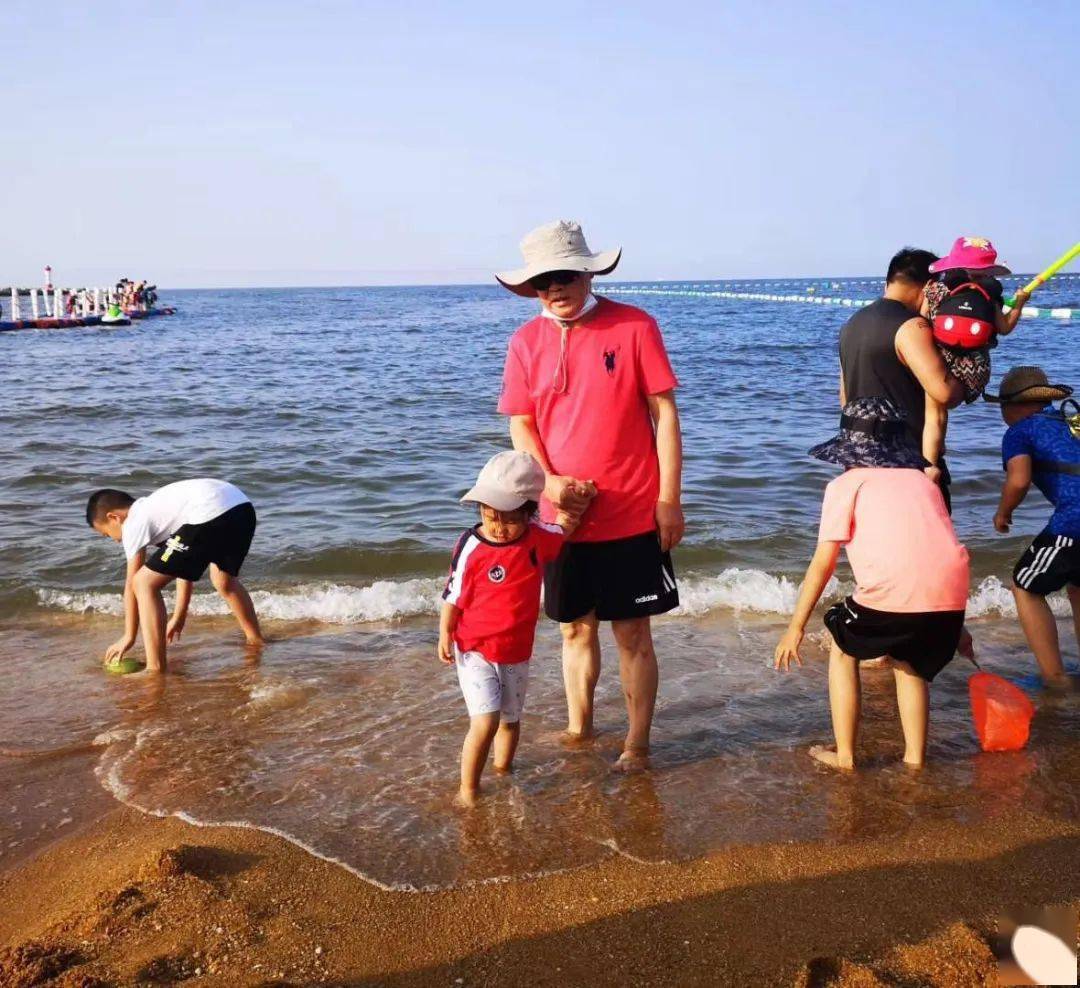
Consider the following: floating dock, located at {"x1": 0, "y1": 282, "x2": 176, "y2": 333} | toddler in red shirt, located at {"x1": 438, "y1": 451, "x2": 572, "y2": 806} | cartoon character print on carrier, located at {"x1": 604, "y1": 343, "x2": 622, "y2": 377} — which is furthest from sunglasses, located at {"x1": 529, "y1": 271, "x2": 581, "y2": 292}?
floating dock, located at {"x1": 0, "y1": 282, "x2": 176, "y2": 333}

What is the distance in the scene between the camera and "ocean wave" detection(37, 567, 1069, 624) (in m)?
6.17

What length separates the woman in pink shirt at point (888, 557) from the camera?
3.40 m

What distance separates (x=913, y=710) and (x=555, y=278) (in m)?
2.10

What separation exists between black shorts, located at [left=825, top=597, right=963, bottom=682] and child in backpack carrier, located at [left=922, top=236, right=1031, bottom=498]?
3.36 ft

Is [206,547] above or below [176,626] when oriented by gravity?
above

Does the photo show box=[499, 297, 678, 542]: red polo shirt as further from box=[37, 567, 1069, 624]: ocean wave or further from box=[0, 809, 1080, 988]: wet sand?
box=[37, 567, 1069, 624]: ocean wave

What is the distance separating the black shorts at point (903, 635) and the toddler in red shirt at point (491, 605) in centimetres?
110

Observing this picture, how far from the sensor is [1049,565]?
4414 millimetres

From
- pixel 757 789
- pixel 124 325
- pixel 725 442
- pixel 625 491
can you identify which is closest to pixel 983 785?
pixel 757 789

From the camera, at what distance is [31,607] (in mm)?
6441

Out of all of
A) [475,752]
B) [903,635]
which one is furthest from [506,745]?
[903,635]

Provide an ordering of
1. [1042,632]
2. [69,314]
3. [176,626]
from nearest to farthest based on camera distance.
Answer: [1042,632] < [176,626] < [69,314]

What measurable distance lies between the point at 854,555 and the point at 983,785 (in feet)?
3.41

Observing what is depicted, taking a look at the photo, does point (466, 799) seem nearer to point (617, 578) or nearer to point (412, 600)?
point (617, 578)
